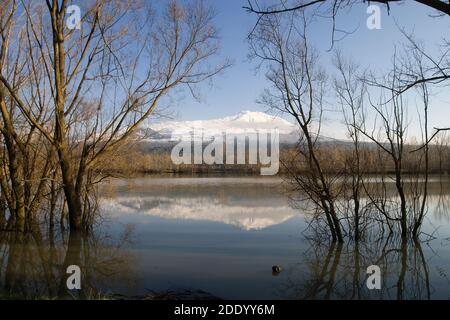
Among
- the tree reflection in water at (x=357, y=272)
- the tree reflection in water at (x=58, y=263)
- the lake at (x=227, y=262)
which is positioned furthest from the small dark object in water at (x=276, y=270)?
the tree reflection in water at (x=58, y=263)

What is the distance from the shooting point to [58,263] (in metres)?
6.91

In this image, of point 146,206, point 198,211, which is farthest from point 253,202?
point 146,206

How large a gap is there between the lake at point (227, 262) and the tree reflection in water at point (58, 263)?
2cm

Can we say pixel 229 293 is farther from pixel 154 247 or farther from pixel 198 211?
pixel 198 211

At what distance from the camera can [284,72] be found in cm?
886

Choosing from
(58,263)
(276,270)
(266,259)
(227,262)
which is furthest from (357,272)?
(58,263)

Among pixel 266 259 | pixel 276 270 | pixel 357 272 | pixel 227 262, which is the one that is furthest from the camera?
pixel 266 259

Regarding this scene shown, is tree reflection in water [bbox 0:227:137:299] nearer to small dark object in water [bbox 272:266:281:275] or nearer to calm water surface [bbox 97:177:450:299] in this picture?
calm water surface [bbox 97:177:450:299]

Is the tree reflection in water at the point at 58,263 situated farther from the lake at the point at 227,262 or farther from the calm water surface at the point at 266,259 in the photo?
the calm water surface at the point at 266,259

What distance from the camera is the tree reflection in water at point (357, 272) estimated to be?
5.46 m

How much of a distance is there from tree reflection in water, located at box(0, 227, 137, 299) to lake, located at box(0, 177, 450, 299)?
0.7 inches

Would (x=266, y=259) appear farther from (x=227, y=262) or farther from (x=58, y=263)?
(x=58, y=263)

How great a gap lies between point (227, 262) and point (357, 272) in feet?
7.05
